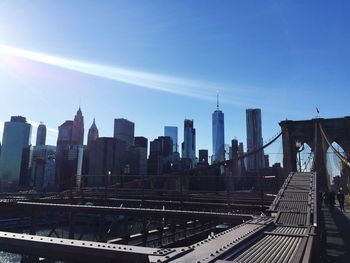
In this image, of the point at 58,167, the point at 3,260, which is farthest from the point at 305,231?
the point at 58,167

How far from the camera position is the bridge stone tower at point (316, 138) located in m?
46.8

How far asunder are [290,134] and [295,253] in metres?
47.2

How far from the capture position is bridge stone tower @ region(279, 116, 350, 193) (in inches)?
1842

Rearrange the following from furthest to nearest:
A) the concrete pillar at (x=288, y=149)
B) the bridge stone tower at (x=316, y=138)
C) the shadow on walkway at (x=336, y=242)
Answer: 1. the concrete pillar at (x=288, y=149)
2. the bridge stone tower at (x=316, y=138)
3. the shadow on walkway at (x=336, y=242)

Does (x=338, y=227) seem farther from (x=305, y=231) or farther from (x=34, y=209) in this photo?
(x=34, y=209)

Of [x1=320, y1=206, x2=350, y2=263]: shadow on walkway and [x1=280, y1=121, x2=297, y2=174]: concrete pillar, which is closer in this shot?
[x1=320, y1=206, x2=350, y2=263]: shadow on walkway

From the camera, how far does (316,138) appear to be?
155 feet

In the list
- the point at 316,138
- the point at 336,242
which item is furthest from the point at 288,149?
the point at 336,242

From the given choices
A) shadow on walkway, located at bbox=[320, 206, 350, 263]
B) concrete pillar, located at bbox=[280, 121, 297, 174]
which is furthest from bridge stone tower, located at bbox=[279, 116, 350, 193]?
shadow on walkway, located at bbox=[320, 206, 350, 263]

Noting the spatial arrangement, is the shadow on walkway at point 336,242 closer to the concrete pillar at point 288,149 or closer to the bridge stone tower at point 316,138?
the concrete pillar at point 288,149

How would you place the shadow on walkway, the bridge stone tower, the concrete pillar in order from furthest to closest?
the concrete pillar < the bridge stone tower < the shadow on walkway

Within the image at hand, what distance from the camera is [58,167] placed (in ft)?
350

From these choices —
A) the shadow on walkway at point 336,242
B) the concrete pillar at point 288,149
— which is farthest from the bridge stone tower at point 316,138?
the shadow on walkway at point 336,242

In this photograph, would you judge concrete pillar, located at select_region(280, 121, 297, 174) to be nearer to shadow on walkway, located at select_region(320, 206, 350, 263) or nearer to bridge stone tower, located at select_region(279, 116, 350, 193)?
bridge stone tower, located at select_region(279, 116, 350, 193)
